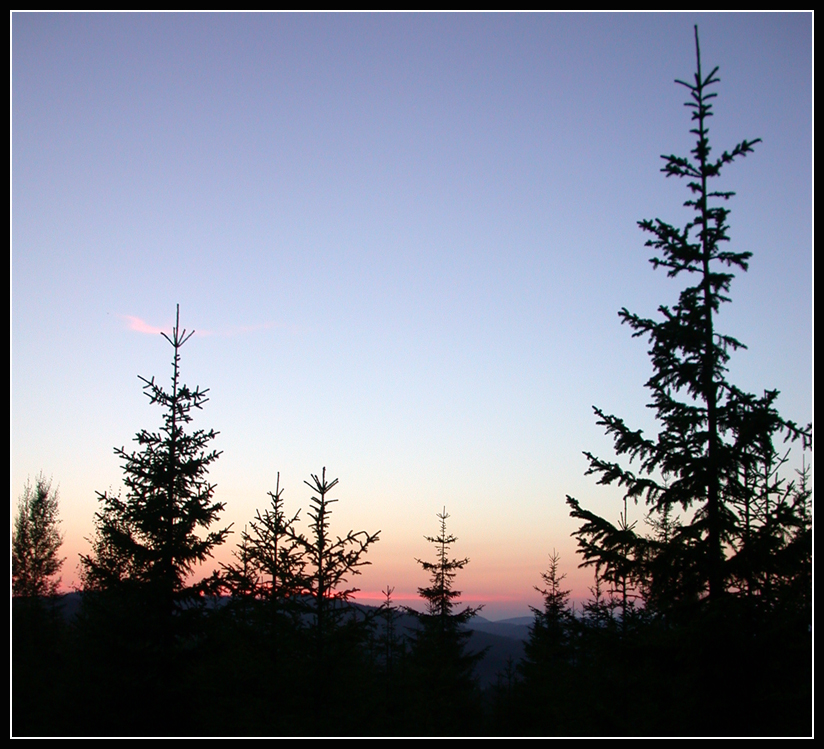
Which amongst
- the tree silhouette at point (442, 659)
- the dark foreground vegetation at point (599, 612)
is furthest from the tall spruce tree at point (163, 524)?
the tree silhouette at point (442, 659)

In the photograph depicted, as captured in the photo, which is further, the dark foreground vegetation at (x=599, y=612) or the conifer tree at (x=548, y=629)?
the conifer tree at (x=548, y=629)

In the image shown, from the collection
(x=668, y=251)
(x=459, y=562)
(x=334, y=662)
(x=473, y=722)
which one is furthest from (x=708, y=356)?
(x=473, y=722)

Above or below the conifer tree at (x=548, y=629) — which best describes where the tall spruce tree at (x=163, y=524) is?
above

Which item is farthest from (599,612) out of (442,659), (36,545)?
(36,545)

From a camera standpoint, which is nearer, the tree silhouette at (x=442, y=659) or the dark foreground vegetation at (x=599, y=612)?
the dark foreground vegetation at (x=599, y=612)

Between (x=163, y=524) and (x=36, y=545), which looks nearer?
(x=163, y=524)

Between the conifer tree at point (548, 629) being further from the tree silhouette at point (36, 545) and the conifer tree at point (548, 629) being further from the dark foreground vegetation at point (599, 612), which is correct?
the tree silhouette at point (36, 545)

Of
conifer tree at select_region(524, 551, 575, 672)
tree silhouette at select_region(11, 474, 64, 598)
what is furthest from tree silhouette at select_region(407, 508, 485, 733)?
→ tree silhouette at select_region(11, 474, 64, 598)

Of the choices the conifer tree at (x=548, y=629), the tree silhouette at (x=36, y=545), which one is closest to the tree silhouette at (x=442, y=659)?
the conifer tree at (x=548, y=629)

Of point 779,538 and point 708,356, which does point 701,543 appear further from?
point 708,356

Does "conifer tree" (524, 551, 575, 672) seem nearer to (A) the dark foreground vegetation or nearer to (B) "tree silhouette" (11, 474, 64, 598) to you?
(A) the dark foreground vegetation

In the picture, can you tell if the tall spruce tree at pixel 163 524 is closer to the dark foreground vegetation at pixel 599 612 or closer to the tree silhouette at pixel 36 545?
the dark foreground vegetation at pixel 599 612

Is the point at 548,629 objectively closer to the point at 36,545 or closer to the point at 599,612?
the point at 599,612

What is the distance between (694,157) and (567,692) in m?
22.2
